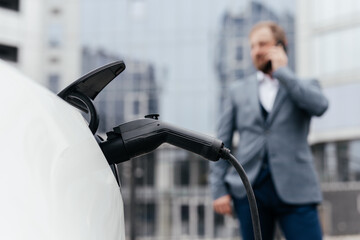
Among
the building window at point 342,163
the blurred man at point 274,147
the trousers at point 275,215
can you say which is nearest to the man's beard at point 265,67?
the blurred man at point 274,147

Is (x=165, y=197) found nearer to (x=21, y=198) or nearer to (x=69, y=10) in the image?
(x=69, y=10)

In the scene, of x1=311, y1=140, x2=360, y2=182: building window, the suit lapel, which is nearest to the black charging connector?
the suit lapel

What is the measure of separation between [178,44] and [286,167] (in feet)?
88.5

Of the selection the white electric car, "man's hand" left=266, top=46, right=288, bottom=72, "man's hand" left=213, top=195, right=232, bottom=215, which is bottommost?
"man's hand" left=213, top=195, right=232, bottom=215

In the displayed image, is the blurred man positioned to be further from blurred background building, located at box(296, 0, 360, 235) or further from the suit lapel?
blurred background building, located at box(296, 0, 360, 235)

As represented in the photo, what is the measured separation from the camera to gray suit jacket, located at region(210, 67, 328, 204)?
3201 mm

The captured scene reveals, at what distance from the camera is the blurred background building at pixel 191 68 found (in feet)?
95.0

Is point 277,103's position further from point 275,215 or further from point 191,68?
point 191,68

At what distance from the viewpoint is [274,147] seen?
10.9 feet

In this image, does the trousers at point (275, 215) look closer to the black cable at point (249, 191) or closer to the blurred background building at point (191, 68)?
the black cable at point (249, 191)

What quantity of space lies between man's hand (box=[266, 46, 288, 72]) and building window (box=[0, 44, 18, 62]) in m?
30.2

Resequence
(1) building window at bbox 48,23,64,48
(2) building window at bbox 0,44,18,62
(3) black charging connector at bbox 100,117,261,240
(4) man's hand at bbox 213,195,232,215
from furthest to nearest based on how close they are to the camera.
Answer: (2) building window at bbox 0,44,18,62
(1) building window at bbox 48,23,64,48
(4) man's hand at bbox 213,195,232,215
(3) black charging connector at bbox 100,117,261,240

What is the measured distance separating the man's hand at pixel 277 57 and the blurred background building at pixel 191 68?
25239 mm

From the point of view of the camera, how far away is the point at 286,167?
3256 millimetres
